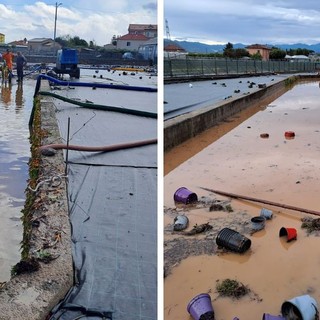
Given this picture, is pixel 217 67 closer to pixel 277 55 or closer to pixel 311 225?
pixel 311 225

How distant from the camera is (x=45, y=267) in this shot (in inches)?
74.3

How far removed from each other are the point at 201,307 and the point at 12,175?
254 cm

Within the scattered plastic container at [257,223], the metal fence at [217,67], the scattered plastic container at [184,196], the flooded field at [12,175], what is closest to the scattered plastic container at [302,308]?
the scattered plastic container at [257,223]

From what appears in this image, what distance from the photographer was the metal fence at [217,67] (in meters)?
12.2

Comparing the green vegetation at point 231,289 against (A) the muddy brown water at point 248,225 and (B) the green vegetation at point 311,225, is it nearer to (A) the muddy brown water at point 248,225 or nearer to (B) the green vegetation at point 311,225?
(A) the muddy brown water at point 248,225

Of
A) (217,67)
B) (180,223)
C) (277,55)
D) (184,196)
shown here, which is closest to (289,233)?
(180,223)

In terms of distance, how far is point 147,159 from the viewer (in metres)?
3.69

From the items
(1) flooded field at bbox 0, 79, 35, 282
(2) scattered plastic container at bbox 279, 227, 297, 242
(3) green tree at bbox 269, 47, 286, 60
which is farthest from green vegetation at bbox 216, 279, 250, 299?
(3) green tree at bbox 269, 47, 286, 60

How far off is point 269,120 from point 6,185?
4813 millimetres

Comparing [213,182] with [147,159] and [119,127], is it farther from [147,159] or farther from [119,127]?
[119,127]

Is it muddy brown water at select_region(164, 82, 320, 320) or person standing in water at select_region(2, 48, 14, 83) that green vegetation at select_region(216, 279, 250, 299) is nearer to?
muddy brown water at select_region(164, 82, 320, 320)

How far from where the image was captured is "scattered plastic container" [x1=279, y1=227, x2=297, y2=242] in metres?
2.47

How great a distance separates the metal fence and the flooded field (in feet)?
15.4

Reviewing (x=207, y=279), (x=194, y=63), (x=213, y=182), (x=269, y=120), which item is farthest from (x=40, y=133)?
(x=194, y=63)
